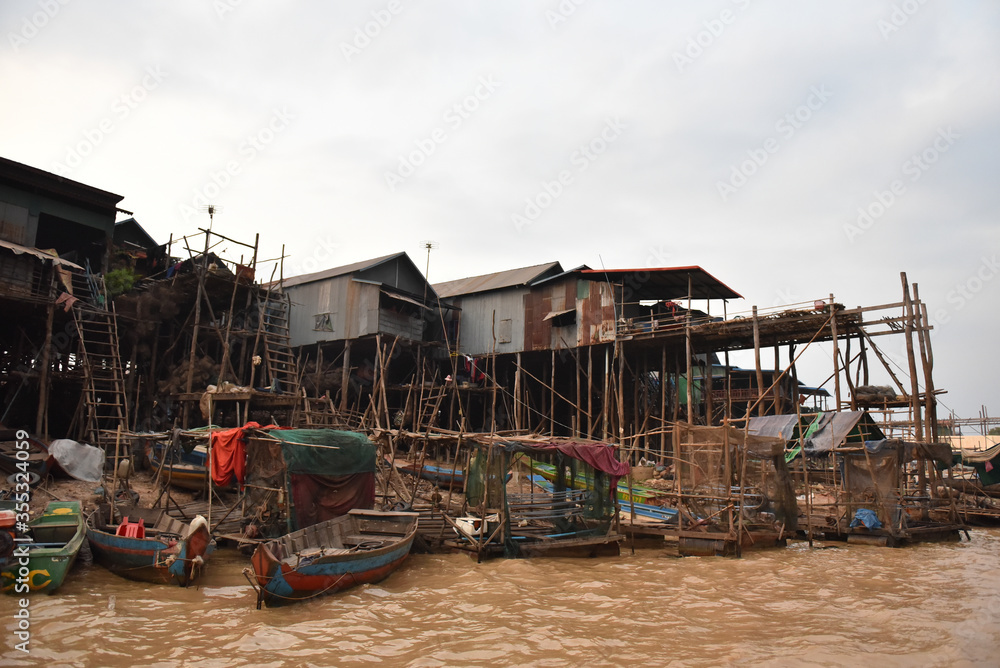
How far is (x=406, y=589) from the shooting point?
10.9m

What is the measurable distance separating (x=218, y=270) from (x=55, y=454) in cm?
806

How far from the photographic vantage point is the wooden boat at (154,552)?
35.1 ft

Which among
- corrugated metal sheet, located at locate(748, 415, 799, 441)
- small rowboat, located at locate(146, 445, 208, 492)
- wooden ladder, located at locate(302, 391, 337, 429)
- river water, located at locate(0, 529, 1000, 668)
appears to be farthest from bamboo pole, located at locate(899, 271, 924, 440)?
small rowboat, located at locate(146, 445, 208, 492)

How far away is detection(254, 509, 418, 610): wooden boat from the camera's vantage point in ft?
30.9

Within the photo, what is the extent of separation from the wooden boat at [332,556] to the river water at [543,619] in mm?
239

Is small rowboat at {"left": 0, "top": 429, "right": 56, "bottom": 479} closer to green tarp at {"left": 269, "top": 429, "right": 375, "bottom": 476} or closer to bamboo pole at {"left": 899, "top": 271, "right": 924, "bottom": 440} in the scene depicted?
green tarp at {"left": 269, "top": 429, "right": 375, "bottom": 476}

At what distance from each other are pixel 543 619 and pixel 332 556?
134 inches

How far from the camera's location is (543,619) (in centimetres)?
923

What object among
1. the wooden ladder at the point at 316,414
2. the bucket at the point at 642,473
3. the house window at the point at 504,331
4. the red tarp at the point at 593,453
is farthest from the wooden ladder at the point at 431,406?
the bucket at the point at 642,473

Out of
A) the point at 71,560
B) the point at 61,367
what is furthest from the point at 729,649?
the point at 61,367

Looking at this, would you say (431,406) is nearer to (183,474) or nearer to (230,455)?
(183,474)

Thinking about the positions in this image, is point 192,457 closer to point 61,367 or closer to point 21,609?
point 61,367

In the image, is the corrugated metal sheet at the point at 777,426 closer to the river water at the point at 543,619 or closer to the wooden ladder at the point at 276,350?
the river water at the point at 543,619

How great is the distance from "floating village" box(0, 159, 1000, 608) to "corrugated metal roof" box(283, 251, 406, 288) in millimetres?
240
